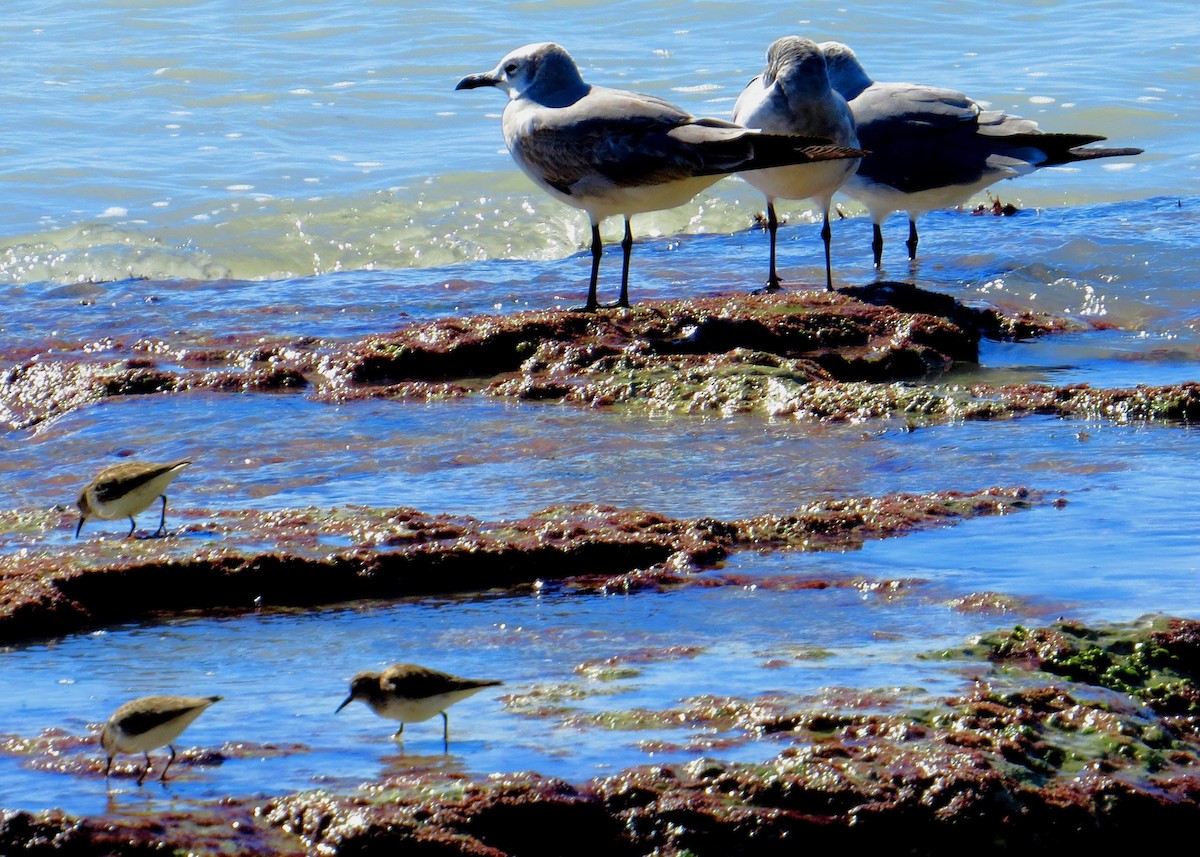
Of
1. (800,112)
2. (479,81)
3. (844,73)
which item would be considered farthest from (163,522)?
(844,73)

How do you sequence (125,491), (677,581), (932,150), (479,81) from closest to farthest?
1. (677,581)
2. (125,491)
3. (479,81)
4. (932,150)

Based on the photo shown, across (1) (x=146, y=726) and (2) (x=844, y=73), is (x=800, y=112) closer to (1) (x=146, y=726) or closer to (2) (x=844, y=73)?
(2) (x=844, y=73)

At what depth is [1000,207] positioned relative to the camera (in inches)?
452

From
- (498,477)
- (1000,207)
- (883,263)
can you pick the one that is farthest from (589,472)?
(1000,207)

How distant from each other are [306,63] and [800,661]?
15.1 m

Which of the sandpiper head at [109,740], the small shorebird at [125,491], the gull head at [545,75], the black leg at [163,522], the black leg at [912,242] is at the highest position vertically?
the gull head at [545,75]

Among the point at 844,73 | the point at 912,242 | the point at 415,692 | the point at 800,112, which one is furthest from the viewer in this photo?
the point at 844,73

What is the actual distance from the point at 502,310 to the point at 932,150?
2.97 metres

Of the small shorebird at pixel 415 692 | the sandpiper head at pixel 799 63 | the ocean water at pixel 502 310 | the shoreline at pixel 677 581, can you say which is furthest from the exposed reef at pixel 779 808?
the sandpiper head at pixel 799 63

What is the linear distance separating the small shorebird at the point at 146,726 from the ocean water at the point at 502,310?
9 cm

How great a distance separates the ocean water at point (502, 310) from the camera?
3.51 metres

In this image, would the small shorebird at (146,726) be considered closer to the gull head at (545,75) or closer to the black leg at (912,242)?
the gull head at (545,75)

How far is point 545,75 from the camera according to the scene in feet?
27.4

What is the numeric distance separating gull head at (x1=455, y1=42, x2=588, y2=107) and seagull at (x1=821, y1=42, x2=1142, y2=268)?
2.04m
